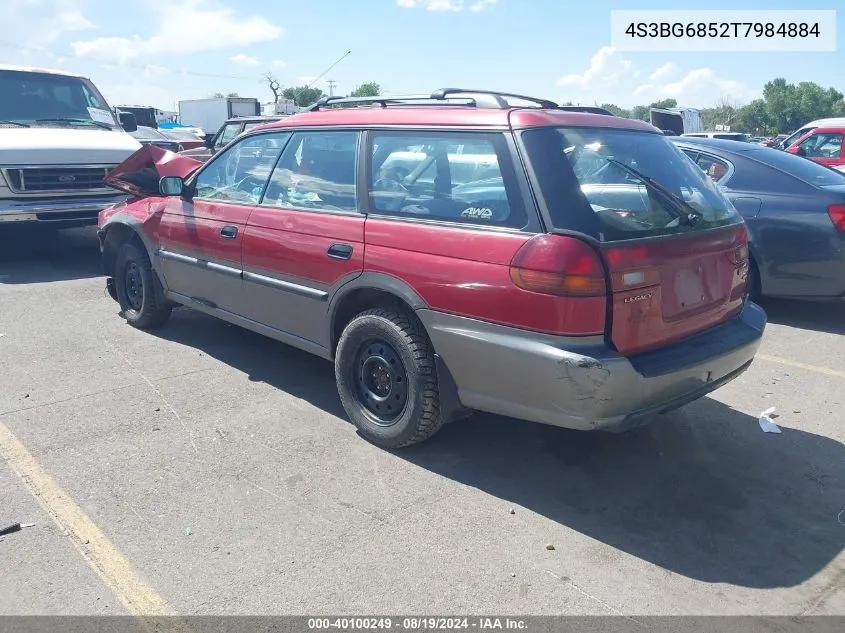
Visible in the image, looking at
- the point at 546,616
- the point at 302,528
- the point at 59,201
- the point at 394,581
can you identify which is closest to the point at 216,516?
the point at 302,528

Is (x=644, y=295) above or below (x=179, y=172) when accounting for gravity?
below

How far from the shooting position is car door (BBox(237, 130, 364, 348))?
412 cm

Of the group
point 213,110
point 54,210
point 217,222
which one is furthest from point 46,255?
point 213,110

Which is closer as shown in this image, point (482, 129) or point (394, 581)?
point (394, 581)

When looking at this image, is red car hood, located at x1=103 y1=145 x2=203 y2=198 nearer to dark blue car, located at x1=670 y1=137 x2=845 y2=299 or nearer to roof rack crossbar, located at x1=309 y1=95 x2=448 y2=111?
roof rack crossbar, located at x1=309 y1=95 x2=448 y2=111

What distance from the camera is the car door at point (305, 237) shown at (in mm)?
4121

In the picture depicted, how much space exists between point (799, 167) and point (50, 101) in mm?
8934

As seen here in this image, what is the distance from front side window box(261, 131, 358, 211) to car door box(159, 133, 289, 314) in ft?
0.47

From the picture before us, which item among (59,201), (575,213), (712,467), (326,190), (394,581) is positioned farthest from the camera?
(59,201)

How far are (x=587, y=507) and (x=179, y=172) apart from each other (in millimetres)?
4661

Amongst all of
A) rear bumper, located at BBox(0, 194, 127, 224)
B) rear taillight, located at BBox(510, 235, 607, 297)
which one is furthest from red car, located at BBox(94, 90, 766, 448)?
rear bumper, located at BBox(0, 194, 127, 224)

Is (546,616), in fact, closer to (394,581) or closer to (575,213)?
(394,581)

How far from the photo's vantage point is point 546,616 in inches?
107

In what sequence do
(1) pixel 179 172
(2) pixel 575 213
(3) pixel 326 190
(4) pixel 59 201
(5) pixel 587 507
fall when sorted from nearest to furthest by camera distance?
(2) pixel 575 213
(5) pixel 587 507
(3) pixel 326 190
(1) pixel 179 172
(4) pixel 59 201
